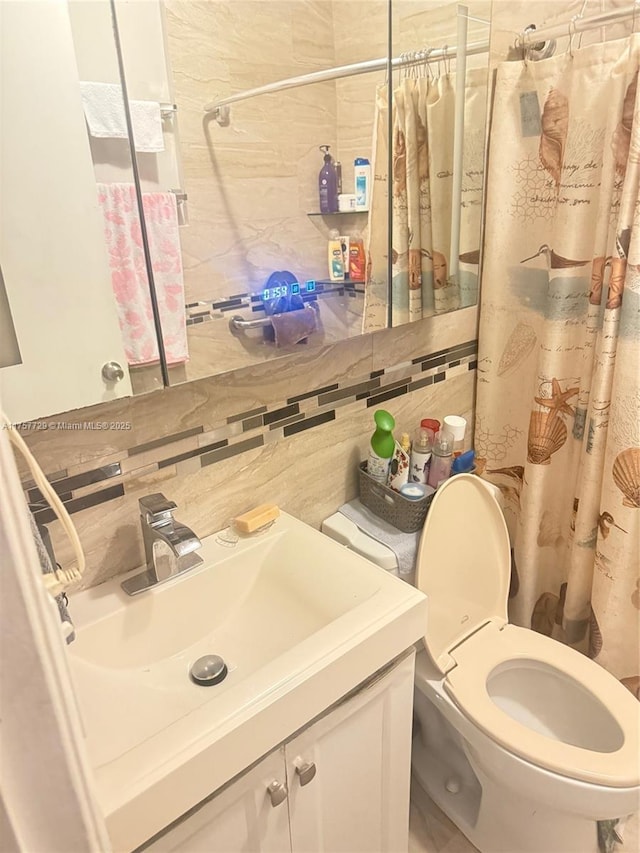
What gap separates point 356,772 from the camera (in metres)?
1.11

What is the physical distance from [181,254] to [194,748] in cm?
80

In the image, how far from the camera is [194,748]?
77 cm

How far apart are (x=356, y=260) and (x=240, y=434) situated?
499mm

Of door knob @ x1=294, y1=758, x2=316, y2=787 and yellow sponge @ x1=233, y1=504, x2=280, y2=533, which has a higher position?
yellow sponge @ x1=233, y1=504, x2=280, y2=533

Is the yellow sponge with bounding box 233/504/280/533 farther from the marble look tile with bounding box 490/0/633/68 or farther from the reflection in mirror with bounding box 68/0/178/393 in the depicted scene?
the marble look tile with bounding box 490/0/633/68

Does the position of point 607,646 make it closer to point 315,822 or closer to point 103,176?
point 315,822

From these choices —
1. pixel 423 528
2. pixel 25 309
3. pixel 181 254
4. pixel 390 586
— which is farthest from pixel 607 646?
pixel 25 309

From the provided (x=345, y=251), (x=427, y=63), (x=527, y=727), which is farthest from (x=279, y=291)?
(x=527, y=727)

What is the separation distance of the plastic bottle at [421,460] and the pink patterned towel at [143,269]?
26.5 inches

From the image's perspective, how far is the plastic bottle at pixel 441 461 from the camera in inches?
57.6

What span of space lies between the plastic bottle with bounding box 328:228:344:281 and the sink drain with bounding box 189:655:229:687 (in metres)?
0.85

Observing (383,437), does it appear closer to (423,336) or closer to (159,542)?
(423,336)

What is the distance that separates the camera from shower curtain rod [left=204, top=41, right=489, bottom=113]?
1158 millimetres

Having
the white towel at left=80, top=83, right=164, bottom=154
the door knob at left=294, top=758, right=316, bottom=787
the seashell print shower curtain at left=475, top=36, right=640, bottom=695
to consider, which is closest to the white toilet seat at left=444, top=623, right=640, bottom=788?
the seashell print shower curtain at left=475, top=36, right=640, bottom=695
